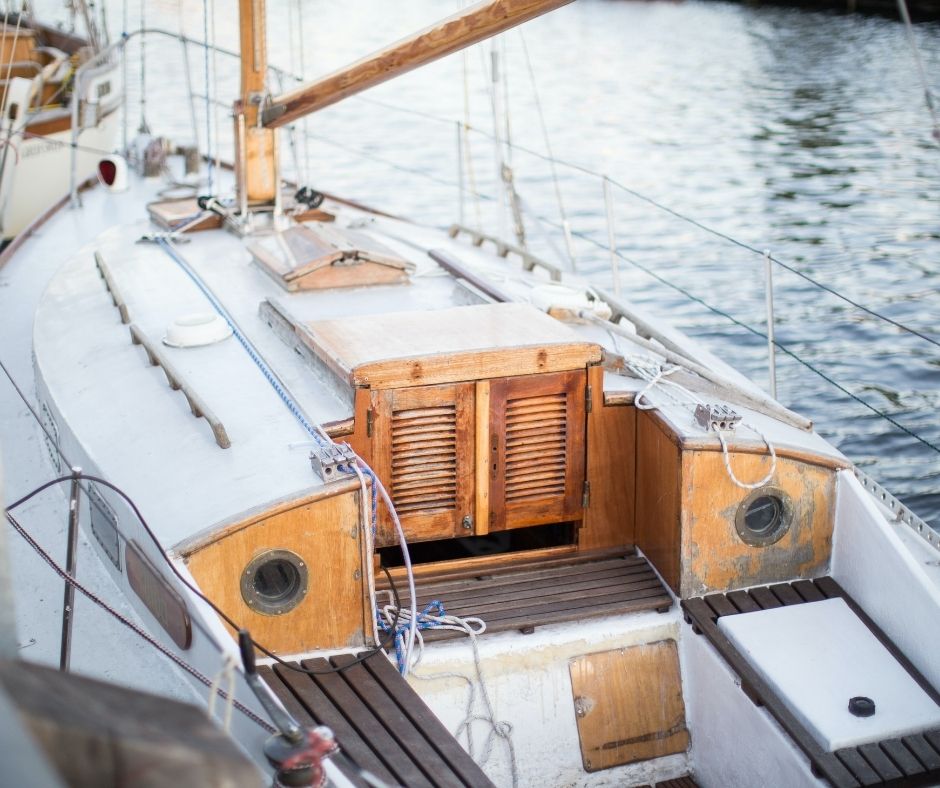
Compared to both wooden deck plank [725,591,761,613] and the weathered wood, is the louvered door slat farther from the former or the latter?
the weathered wood

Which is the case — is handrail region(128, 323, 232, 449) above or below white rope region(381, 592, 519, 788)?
above

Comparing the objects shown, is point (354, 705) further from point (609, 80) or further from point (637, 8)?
point (637, 8)

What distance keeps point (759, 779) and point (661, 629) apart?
0.69 m

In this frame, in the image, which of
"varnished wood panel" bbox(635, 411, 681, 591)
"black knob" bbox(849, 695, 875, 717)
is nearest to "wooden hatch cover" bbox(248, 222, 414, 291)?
"varnished wood panel" bbox(635, 411, 681, 591)

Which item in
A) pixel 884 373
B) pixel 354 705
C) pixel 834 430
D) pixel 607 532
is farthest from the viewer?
pixel 884 373

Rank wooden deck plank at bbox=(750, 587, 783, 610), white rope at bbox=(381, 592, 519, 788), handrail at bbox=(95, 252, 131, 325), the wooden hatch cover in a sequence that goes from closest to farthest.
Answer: white rope at bbox=(381, 592, 519, 788), wooden deck plank at bbox=(750, 587, 783, 610), handrail at bbox=(95, 252, 131, 325), the wooden hatch cover

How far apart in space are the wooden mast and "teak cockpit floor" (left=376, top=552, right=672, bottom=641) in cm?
347

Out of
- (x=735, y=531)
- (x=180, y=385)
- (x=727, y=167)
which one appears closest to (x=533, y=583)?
(x=735, y=531)

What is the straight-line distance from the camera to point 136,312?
20.2 feet

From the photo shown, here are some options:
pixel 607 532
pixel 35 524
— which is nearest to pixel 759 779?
pixel 607 532

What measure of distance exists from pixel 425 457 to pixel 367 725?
1.22m

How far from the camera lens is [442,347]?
477 centimetres

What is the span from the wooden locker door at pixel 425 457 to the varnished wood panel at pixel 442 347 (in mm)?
79

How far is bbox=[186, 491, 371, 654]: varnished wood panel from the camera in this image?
4.07 meters
